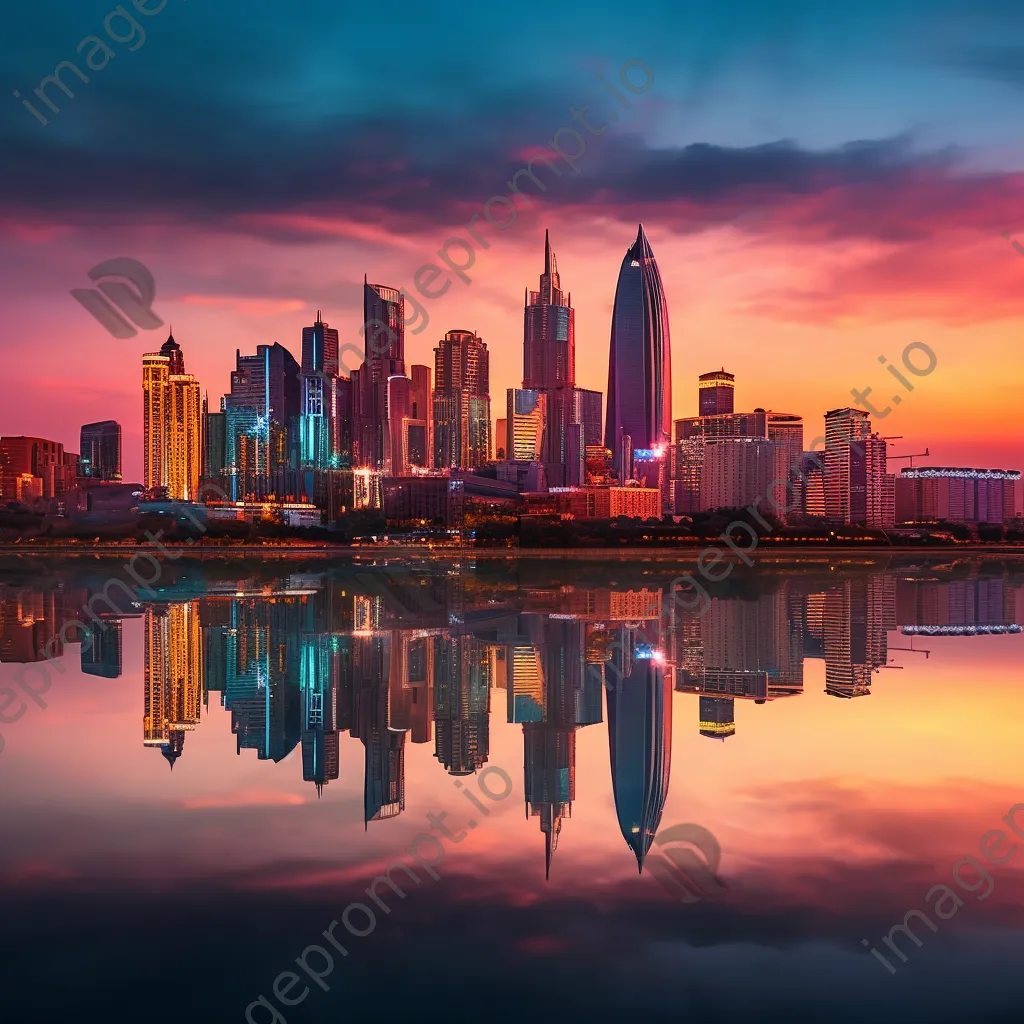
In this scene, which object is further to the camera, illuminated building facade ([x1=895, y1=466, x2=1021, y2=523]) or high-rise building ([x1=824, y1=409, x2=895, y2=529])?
illuminated building facade ([x1=895, y1=466, x2=1021, y2=523])

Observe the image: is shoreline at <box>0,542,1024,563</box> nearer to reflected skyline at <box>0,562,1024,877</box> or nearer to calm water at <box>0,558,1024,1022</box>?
reflected skyline at <box>0,562,1024,877</box>

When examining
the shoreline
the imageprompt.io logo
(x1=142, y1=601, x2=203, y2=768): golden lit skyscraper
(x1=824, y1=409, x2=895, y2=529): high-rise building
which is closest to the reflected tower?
the imageprompt.io logo

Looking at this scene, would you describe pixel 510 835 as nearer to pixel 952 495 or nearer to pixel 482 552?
pixel 482 552

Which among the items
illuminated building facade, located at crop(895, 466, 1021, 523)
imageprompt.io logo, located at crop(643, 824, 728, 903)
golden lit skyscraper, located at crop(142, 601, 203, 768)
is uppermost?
illuminated building facade, located at crop(895, 466, 1021, 523)

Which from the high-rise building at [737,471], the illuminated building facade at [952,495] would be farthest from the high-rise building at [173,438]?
the illuminated building facade at [952,495]

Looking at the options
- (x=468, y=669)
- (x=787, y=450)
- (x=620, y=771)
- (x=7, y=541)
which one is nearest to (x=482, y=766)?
(x=620, y=771)

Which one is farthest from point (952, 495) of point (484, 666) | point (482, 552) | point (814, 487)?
point (484, 666)
